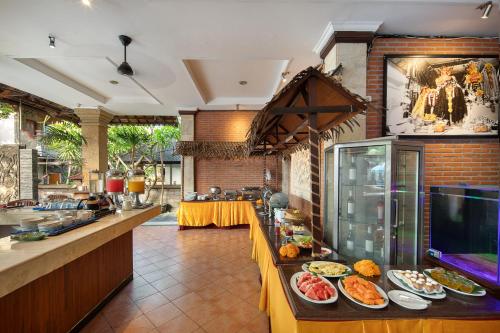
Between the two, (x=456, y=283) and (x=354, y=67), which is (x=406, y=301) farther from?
(x=354, y=67)

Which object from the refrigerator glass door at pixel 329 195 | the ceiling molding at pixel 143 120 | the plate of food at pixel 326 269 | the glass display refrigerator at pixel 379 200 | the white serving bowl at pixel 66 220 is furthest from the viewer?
the ceiling molding at pixel 143 120

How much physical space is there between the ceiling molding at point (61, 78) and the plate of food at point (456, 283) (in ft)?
21.0

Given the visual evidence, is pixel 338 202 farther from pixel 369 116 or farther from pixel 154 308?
pixel 154 308

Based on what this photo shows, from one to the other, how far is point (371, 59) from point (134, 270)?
16.2 ft

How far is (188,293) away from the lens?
114 inches

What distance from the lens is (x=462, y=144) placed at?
2826 millimetres

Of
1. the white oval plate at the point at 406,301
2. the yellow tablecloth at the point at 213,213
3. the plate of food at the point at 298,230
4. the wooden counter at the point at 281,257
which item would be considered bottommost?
the yellow tablecloth at the point at 213,213

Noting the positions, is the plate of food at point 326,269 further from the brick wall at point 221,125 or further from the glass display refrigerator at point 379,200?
the brick wall at point 221,125

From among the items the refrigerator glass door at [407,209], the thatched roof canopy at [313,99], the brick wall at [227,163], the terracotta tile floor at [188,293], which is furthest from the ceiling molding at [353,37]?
the brick wall at [227,163]

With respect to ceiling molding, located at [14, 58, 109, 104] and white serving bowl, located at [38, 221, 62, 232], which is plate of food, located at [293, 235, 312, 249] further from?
ceiling molding, located at [14, 58, 109, 104]

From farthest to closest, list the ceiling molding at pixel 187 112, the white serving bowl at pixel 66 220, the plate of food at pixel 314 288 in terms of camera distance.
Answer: the ceiling molding at pixel 187 112
the white serving bowl at pixel 66 220
the plate of food at pixel 314 288

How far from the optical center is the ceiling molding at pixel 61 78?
3.85 metres

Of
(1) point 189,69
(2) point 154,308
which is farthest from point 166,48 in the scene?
(2) point 154,308

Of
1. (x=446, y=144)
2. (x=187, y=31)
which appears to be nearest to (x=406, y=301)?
(x=446, y=144)
